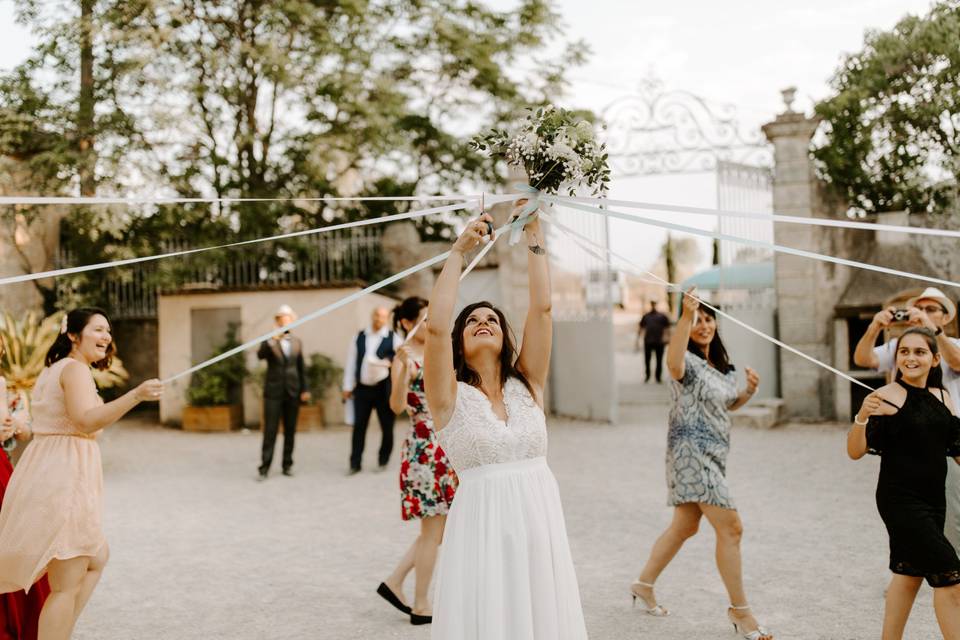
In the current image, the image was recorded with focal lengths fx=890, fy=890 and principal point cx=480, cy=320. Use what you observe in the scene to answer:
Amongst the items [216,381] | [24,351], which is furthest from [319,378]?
[24,351]

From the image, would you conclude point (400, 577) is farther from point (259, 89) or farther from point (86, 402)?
point (259, 89)

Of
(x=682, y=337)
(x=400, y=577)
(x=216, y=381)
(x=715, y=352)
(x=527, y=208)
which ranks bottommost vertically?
(x=400, y=577)

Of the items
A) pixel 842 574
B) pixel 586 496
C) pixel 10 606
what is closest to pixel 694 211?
pixel 842 574

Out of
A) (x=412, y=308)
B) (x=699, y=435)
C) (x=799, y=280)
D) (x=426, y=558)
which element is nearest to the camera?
(x=699, y=435)

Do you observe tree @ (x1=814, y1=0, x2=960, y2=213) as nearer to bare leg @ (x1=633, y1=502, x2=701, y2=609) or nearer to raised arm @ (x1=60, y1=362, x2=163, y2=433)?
bare leg @ (x1=633, y1=502, x2=701, y2=609)

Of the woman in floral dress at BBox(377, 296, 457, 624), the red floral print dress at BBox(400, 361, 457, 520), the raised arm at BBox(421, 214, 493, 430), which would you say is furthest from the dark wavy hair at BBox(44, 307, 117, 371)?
the red floral print dress at BBox(400, 361, 457, 520)

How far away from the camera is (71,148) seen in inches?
565

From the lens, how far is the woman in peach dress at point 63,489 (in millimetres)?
3811

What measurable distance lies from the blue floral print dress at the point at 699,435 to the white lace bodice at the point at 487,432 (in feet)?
5.49

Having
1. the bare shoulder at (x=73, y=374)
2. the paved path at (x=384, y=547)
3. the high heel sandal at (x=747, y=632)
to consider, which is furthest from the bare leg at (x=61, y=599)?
the high heel sandal at (x=747, y=632)

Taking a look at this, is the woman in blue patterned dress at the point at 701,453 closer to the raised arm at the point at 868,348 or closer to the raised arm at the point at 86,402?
the raised arm at the point at 868,348

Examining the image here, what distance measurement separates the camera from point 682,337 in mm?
4707

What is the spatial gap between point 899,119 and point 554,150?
12906 mm

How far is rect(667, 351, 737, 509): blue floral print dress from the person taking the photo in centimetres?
472
